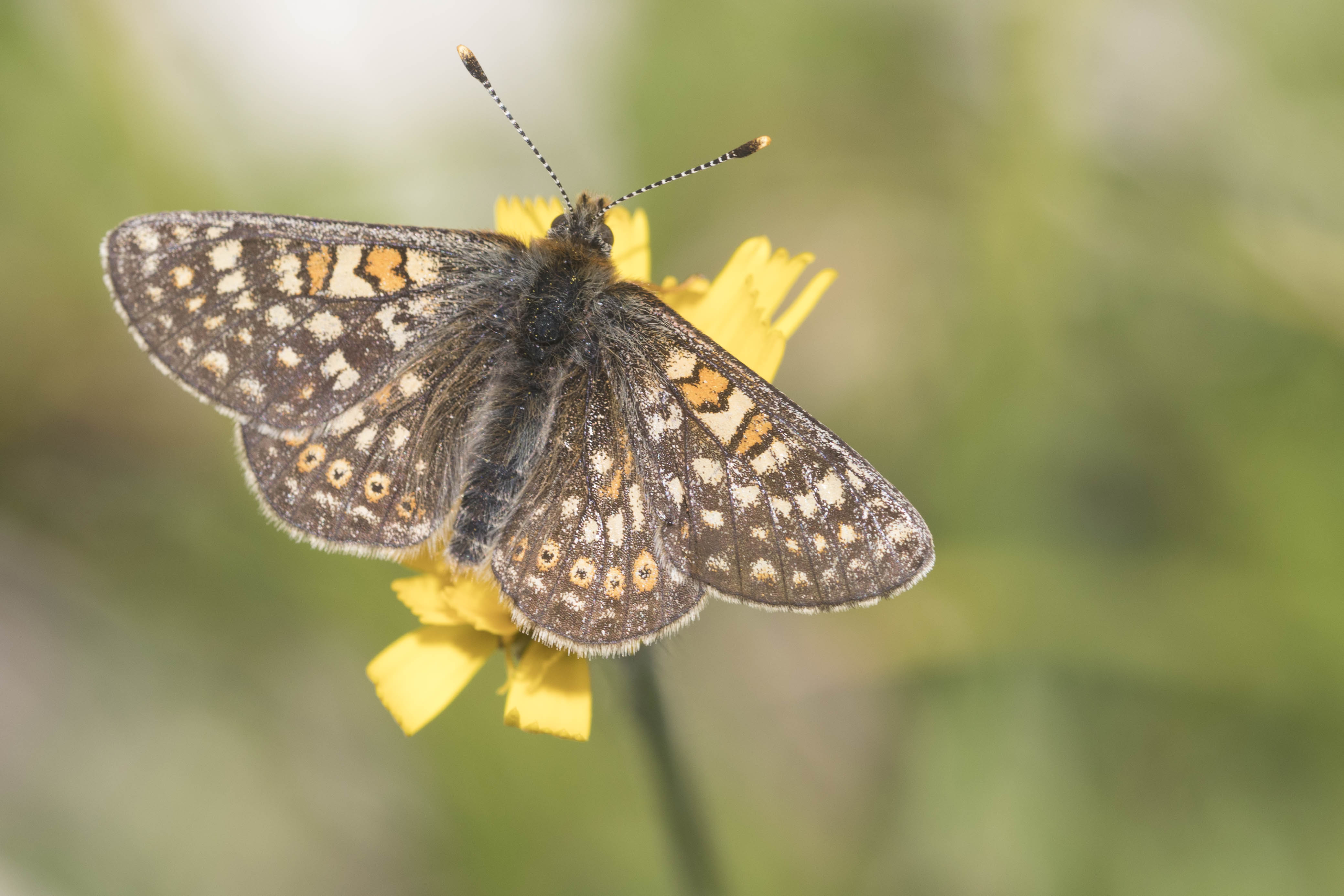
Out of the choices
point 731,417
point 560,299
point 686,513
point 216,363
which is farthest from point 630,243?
point 216,363

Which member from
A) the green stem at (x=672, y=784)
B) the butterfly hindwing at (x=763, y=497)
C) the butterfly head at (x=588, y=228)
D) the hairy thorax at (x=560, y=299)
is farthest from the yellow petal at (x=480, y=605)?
the butterfly head at (x=588, y=228)

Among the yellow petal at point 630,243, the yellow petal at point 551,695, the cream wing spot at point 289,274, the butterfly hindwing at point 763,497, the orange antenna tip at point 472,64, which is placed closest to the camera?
the butterfly hindwing at point 763,497

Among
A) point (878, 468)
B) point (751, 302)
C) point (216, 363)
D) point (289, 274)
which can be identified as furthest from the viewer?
point (878, 468)

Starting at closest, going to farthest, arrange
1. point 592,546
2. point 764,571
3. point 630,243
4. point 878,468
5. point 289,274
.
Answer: point 764,571 < point 592,546 < point 289,274 < point 630,243 < point 878,468

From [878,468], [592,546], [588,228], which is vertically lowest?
[592,546]

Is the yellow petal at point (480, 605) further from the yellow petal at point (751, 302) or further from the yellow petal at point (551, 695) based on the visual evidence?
the yellow petal at point (751, 302)

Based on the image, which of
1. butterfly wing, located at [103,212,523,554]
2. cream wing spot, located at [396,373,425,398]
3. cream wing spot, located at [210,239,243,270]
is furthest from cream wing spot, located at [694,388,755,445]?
cream wing spot, located at [210,239,243,270]

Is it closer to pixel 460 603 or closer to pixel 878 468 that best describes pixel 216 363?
pixel 460 603
